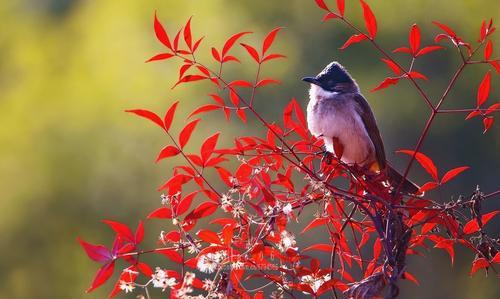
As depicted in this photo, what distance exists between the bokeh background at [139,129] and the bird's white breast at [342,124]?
476cm

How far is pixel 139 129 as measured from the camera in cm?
895

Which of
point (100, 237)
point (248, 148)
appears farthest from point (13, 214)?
point (248, 148)

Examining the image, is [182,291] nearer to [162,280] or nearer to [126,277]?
[162,280]

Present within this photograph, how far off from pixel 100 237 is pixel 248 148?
6.86 meters

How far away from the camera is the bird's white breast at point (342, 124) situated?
11.2 ft

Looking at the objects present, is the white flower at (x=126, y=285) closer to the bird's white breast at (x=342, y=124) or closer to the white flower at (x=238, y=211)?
the white flower at (x=238, y=211)

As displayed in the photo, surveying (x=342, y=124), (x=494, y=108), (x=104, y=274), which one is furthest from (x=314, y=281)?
(x=342, y=124)

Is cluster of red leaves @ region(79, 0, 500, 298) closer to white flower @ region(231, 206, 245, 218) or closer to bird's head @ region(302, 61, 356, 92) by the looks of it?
white flower @ region(231, 206, 245, 218)

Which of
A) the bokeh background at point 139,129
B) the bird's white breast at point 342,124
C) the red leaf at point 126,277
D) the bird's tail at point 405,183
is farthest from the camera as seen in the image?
the bokeh background at point 139,129

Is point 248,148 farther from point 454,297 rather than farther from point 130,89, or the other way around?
point 454,297

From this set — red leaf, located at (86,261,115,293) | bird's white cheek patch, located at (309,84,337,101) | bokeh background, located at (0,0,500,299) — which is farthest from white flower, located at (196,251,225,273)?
bokeh background, located at (0,0,500,299)

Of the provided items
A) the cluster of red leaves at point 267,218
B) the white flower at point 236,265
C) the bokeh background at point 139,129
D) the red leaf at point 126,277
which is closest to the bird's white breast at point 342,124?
the cluster of red leaves at point 267,218

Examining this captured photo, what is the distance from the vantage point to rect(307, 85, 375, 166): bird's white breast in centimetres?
342

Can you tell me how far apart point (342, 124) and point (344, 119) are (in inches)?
1.0
